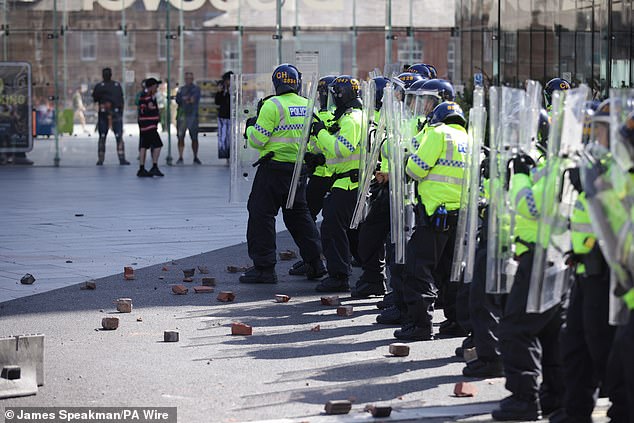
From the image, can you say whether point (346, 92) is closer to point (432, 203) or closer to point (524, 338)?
point (432, 203)

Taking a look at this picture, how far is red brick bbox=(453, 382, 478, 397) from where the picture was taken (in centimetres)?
718

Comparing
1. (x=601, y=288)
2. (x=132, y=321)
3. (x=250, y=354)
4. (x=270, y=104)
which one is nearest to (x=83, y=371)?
(x=250, y=354)

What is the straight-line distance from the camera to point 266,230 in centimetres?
1179

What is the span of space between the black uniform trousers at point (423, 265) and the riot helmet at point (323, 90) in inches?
137

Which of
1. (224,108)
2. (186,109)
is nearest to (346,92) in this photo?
Result: (224,108)

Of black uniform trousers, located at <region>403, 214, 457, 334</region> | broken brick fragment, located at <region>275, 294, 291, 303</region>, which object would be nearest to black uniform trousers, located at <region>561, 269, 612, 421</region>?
black uniform trousers, located at <region>403, 214, 457, 334</region>

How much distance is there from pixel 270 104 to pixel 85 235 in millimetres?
4403

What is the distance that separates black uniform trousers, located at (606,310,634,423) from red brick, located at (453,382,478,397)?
1237mm

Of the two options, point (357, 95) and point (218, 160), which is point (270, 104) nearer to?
point (357, 95)

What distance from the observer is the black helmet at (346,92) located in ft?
35.8

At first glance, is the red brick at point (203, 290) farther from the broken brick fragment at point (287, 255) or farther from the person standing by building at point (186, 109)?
the person standing by building at point (186, 109)

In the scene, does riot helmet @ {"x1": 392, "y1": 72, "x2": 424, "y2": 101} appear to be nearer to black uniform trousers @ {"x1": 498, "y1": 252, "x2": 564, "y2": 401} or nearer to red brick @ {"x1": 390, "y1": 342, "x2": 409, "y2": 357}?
red brick @ {"x1": 390, "y1": 342, "x2": 409, "y2": 357}

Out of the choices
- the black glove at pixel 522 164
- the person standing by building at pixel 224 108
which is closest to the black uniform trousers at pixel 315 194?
the black glove at pixel 522 164

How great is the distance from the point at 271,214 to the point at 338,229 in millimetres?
863
